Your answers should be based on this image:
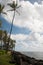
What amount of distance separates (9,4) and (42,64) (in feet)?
130

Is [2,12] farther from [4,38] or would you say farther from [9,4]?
[4,38]

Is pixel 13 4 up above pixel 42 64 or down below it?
above

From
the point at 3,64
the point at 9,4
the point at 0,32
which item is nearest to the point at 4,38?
the point at 0,32

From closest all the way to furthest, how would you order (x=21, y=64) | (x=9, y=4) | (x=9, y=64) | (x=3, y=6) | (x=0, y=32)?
1. (x=21, y=64)
2. (x=9, y=64)
3. (x=3, y=6)
4. (x=9, y=4)
5. (x=0, y=32)

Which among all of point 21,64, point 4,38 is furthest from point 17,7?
point 21,64

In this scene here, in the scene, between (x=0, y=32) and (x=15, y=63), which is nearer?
(x=15, y=63)

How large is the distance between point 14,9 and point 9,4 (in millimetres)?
2271

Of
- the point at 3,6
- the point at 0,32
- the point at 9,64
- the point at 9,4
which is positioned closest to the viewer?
the point at 9,64

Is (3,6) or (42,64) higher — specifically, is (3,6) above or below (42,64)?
above

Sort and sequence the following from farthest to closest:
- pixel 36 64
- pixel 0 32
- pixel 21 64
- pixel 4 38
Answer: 1. pixel 4 38
2. pixel 0 32
3. pixel 36 64
4. pixel 21 64

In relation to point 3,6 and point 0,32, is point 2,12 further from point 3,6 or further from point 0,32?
point 0,32

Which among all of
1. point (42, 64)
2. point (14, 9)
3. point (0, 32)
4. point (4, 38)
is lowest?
point (4, 38)

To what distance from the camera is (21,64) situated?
21156mm

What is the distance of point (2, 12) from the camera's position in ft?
187
